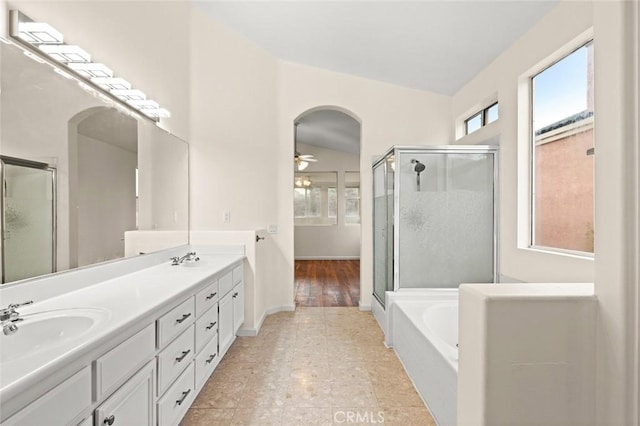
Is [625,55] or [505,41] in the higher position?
[505,41]

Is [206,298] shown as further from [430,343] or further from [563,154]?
[563,154]

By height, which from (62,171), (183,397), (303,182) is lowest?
(183,397)

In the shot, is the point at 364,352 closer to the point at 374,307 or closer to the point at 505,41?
the point at 374,307

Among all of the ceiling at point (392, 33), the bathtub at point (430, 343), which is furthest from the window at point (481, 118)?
the bathtub at point (430, 343)

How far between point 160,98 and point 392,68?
2.29 metres

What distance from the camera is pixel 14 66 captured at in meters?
1.31

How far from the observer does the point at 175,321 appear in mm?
1605

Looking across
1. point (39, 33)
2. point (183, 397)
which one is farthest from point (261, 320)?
point (39, 33)

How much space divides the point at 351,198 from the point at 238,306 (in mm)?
5624

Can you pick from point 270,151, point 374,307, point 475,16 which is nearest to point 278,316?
point 374,307

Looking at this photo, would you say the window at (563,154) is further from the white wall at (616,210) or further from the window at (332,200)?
the window at (332,200)

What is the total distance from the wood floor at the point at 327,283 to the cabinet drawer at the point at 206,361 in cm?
193

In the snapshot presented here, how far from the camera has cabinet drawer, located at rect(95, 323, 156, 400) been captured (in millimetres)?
1055

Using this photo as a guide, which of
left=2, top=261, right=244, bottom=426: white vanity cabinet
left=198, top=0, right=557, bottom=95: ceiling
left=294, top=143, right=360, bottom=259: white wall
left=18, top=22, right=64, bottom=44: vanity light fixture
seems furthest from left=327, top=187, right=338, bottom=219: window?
left=18, top=22, right=64, bottom=44: vanity light fixture
